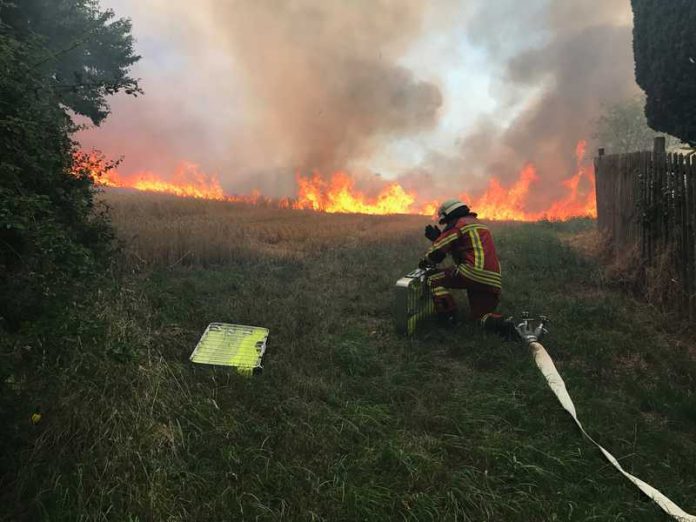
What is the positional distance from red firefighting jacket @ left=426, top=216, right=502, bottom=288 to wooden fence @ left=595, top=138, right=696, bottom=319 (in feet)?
7.22

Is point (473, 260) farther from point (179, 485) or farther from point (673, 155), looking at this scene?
point (179, 485)

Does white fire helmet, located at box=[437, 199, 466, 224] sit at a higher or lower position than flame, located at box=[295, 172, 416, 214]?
lower

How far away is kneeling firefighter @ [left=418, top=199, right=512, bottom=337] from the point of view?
5414 millimetres

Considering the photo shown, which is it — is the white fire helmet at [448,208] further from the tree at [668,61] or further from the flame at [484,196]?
the flame at [484,196]

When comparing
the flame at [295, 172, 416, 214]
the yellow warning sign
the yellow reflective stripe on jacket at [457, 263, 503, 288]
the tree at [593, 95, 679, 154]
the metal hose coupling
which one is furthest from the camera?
the tree at [593, 95, 679, 154]

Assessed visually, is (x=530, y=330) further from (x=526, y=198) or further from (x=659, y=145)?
(x=526, y=198)

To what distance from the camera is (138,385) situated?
3.27 meters

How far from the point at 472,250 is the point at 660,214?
2.75 m

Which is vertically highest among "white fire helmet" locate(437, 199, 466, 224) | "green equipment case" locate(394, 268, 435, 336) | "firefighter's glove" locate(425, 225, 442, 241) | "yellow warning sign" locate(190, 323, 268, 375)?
"white fire helmet" locate(437, 199, 466, 224)

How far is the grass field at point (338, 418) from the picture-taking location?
101 inches

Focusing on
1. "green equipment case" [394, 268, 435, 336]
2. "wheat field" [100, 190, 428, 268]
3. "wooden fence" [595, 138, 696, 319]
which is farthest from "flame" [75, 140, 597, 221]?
"green equipment case" [394, 268, 435, 336]

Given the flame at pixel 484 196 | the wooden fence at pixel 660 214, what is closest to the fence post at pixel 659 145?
the wooden fence at pixel 660 214

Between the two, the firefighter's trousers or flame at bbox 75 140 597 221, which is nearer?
the firefighter's trousers

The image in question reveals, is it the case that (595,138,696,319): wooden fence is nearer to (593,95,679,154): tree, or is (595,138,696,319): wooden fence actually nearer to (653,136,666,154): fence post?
(653,136,666,154): fence post
